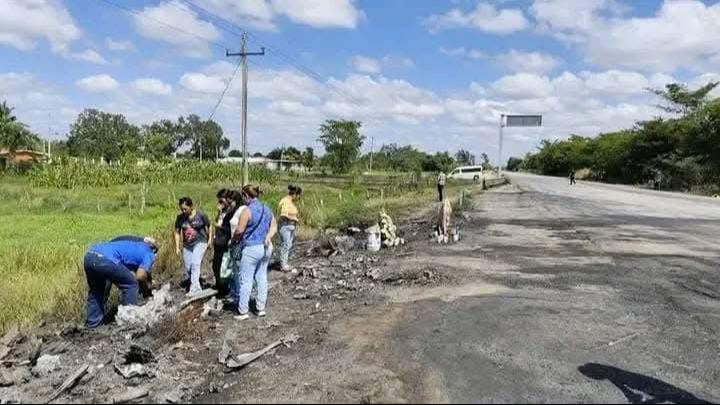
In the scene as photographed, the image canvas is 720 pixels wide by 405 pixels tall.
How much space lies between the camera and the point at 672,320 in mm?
8219

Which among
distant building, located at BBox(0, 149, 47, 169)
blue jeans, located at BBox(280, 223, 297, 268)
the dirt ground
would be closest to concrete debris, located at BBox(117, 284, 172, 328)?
the dirt ground

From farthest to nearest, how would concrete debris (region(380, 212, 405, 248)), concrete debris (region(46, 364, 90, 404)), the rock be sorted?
1. concrete debris (region(380, 212, 405, 248))
2. concrete debris (region(46, 364, 90, 404))
3. the rock

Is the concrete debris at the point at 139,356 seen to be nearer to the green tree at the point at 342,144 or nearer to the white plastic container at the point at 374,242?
the white plastic container at the point at 374,242

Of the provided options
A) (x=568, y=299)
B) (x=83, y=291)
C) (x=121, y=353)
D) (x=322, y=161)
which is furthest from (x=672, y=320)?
(x=322, y=161)

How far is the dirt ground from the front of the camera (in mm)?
5715

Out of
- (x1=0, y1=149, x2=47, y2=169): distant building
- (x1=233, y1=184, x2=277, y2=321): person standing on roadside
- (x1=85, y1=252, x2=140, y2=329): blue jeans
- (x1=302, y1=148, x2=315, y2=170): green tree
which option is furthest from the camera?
(x1=302, y1=148, x2=315, y2=170): green tree

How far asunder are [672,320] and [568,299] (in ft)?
4.51

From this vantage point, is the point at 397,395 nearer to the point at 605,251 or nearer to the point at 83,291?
the point at 83,291

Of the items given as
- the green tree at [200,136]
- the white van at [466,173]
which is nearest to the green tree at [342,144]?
the white van at [466,173]

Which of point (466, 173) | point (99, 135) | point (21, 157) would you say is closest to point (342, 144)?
point (466, 173)

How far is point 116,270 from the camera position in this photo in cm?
808

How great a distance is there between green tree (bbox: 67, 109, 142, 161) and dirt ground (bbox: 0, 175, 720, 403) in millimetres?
74113

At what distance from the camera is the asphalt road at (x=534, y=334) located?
223 inches

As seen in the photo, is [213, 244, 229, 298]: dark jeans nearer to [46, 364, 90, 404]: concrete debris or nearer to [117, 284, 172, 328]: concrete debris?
[117, 284, 172, 328]: concrete debris
